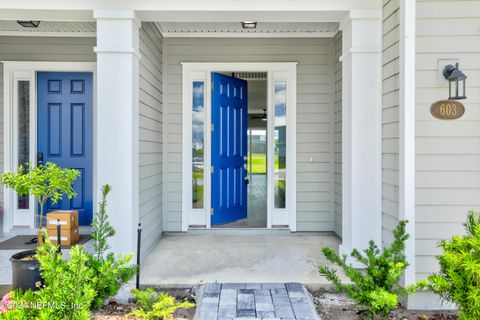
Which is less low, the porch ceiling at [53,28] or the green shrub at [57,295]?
the porch ceiling at [53,28]

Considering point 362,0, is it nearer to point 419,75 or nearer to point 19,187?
point 419,75

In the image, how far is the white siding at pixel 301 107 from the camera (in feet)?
15.1

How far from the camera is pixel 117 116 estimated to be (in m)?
3.02

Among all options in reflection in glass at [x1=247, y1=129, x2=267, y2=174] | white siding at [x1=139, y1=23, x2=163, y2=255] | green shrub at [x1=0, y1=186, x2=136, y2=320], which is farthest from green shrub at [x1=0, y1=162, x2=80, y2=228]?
reflection in glass at [x1=247, y1=129, x2=267, y2=174]

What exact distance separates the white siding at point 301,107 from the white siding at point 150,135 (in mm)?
193

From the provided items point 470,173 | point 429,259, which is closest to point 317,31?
point 470,173

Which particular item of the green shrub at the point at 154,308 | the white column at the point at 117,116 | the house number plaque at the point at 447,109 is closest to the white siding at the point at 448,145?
the house number plaque at the point at 447,109

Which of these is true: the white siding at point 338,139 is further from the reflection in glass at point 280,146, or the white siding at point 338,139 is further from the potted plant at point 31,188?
the potted plant at point 31,188

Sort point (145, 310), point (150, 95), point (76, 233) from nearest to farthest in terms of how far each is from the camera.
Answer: point (145, 310), point (150, 95), point (76, 233)

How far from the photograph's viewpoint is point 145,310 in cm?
242

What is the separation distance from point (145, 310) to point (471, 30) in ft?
10.2

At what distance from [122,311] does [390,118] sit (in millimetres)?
2593

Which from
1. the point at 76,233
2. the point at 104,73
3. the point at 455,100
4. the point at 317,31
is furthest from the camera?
the point at 317,31

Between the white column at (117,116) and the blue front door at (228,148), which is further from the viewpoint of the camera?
the blue front door at (228,148)
